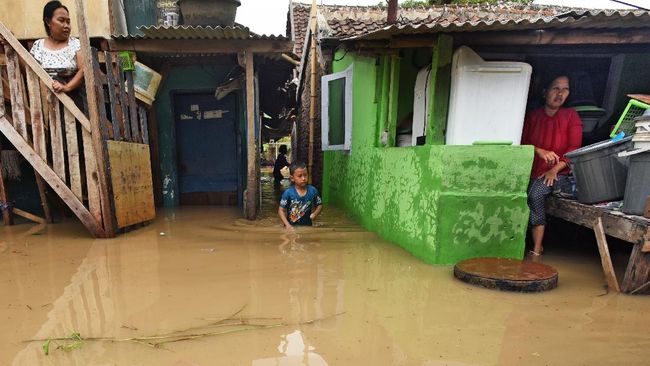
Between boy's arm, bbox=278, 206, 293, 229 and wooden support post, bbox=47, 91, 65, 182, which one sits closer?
wooden support post, bbox=47, 91, 65, 182

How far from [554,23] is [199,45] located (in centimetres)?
459

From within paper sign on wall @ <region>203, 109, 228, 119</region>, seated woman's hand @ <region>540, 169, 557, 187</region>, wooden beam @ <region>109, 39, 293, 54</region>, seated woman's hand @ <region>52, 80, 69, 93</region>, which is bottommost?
seated woman's hand @ <region>540, 169, 557, 187</region>

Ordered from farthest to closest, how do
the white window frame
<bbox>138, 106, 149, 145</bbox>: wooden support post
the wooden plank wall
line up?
the white window frame
<bbox>138, 106, 149, 145</bbox>: wooden support post
the wooden plank wall

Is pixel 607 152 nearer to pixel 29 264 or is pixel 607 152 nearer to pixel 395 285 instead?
pixel 395 285

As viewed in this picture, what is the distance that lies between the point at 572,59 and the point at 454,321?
445 centimetres

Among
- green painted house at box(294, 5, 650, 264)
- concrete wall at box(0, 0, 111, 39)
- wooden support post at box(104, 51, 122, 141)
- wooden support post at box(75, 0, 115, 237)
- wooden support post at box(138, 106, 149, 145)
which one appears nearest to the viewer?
green painted house at box(294, 5, 650, 264)

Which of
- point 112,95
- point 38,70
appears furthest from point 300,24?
point 38,70

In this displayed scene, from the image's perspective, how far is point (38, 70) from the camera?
4.50 metres

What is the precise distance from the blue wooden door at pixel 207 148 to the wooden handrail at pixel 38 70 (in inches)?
119

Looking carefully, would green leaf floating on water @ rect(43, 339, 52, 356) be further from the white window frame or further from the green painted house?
the white window frame

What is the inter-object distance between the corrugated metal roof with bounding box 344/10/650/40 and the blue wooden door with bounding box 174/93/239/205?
15.3 ft

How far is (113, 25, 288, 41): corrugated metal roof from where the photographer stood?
16.4 ft

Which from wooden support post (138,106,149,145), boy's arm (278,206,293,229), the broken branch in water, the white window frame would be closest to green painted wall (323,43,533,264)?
boy's arm (278,206,293,229)

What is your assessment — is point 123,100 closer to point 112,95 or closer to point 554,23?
point 112,95
